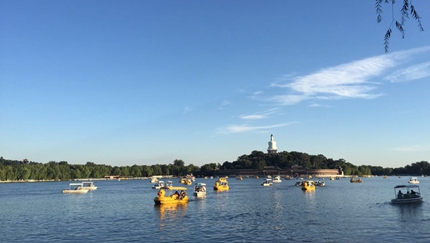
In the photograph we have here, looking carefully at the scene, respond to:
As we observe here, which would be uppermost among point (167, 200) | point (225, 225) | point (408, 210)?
point (167, 200)

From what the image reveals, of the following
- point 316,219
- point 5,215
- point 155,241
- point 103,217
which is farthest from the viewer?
point 5,215

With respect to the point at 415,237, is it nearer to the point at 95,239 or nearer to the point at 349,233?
the point at 349,233

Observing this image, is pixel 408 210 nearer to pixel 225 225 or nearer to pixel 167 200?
pixel 225 225

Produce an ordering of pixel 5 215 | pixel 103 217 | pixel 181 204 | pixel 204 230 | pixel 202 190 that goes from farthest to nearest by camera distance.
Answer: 1. pixel 202 190
2. pixel 181 204
3. pixel 5 215
4. pixel 103 217
5. pixel 204 230

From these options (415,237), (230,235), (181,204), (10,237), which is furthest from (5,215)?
(415,237)

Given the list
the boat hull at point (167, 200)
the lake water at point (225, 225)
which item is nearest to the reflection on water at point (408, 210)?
the lake water at point (225, 225)

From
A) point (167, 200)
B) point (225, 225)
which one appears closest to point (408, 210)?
point (225, 225)

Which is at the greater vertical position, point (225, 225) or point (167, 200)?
point (167, 200)

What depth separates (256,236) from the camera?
36500 mm

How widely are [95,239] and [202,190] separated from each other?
176 ft

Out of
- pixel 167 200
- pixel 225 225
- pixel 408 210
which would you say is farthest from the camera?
pixel 167 200

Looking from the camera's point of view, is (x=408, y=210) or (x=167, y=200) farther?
(x=167, y=200)

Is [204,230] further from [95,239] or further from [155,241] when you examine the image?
[95,239]

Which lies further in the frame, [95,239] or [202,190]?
[202,190]
